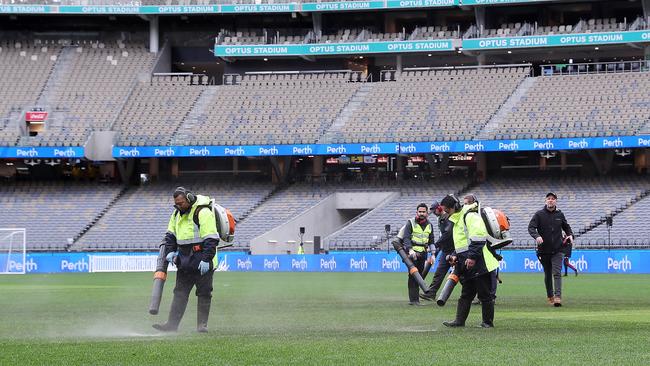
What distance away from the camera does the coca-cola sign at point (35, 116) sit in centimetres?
6731

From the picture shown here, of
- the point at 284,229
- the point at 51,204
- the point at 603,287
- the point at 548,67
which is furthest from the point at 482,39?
the point at 603,287

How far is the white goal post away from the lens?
52250 millimetres

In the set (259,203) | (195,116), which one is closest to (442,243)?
(259,203)

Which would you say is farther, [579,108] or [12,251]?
[579,108]

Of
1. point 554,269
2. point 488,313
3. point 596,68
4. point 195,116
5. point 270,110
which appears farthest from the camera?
point 195,116

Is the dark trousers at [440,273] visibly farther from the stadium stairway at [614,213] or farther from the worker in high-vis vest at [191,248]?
the stadium stairway at [614,213]

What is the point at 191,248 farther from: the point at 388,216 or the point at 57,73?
the point at 57,73

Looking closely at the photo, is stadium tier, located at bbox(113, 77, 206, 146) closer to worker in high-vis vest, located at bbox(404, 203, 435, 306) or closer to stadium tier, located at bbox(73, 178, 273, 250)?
stadium tier, located at bbox(73, 178, 273, 250)

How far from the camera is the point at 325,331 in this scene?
17641 mm

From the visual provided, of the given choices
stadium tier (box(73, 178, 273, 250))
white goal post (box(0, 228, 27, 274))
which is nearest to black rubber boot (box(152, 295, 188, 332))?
white goal post (box(0, 228, 27, 274))

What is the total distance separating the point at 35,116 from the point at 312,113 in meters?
15.2

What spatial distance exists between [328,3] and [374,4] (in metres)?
2.51

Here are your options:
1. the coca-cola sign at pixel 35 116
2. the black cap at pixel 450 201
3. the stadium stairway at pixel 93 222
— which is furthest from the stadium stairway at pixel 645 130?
the black cap at pixel 450 201

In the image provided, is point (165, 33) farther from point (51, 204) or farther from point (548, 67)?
point (548, 67)
